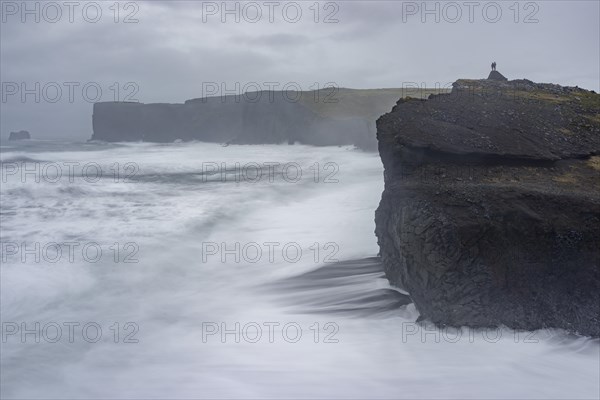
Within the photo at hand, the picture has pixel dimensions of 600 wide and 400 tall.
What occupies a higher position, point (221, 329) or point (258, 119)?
point (258, 119)

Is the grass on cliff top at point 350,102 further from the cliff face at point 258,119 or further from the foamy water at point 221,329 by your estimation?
the foamy water at point 221,329

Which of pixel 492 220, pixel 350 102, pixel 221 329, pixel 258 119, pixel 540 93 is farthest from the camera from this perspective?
pixel 258 119

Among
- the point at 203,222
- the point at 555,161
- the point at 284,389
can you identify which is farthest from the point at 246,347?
the point at 203,222

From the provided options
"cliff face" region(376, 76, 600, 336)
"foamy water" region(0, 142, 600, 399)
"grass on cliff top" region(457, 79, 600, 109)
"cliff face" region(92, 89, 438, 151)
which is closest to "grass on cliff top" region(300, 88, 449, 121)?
"cliff face" region(92, 89, 438, 151)

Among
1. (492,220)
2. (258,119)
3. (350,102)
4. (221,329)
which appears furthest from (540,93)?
(258,119)

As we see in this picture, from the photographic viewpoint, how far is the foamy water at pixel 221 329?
691 cm

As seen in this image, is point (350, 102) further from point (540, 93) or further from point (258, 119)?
point (540, 93)

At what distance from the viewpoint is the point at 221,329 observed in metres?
8.87

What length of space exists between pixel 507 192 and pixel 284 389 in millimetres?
4971

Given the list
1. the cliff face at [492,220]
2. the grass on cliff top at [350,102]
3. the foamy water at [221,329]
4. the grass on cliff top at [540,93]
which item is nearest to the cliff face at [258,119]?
the grass on cliff top at [350,102]

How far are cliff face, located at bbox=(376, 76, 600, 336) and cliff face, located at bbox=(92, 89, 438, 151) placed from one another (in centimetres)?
3870

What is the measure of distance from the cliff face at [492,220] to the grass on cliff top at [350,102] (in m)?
48.6

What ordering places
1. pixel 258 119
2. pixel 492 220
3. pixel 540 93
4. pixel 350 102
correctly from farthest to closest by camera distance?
pixel 258 119 < pixel 350 102 < pixel 540 93 < pixel 492 220

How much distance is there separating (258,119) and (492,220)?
73.6 m
